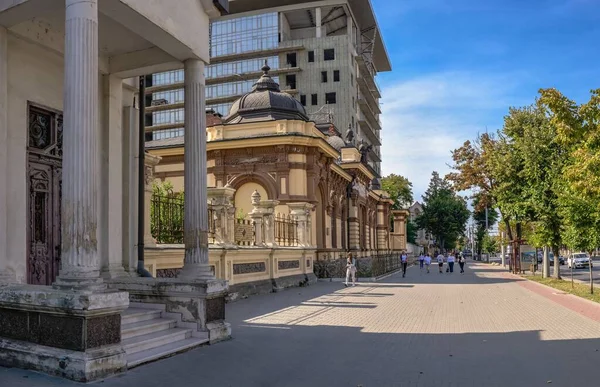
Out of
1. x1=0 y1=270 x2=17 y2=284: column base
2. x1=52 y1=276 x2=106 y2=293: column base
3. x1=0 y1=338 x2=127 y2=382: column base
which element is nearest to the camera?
x1=0 y1=338 x2=127 y2=382: column base

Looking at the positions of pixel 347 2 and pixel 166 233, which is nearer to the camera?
pixel 166 233

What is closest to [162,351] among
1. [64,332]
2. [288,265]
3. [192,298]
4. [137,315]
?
[137,315]

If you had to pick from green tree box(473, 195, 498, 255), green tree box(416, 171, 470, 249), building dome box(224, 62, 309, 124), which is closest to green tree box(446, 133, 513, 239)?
green tree box(473, 195, 498, 255)

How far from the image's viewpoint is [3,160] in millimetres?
7930

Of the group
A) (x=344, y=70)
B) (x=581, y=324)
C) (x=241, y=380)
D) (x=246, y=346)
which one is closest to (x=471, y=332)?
(x=581, y=324)

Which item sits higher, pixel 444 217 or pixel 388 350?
pixel 444 217

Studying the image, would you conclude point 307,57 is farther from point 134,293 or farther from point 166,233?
point 134,293

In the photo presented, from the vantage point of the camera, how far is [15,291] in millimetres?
7215

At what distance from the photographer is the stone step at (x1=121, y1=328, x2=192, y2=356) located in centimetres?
784

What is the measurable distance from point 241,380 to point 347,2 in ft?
200

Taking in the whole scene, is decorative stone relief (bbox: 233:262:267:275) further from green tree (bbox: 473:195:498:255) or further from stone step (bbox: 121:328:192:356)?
green tree (bbox: 473:195:498:255)

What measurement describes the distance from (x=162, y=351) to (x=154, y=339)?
0.32m

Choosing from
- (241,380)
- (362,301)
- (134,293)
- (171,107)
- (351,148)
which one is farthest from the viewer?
(171,107)

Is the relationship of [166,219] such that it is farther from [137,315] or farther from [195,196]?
[137,315]
